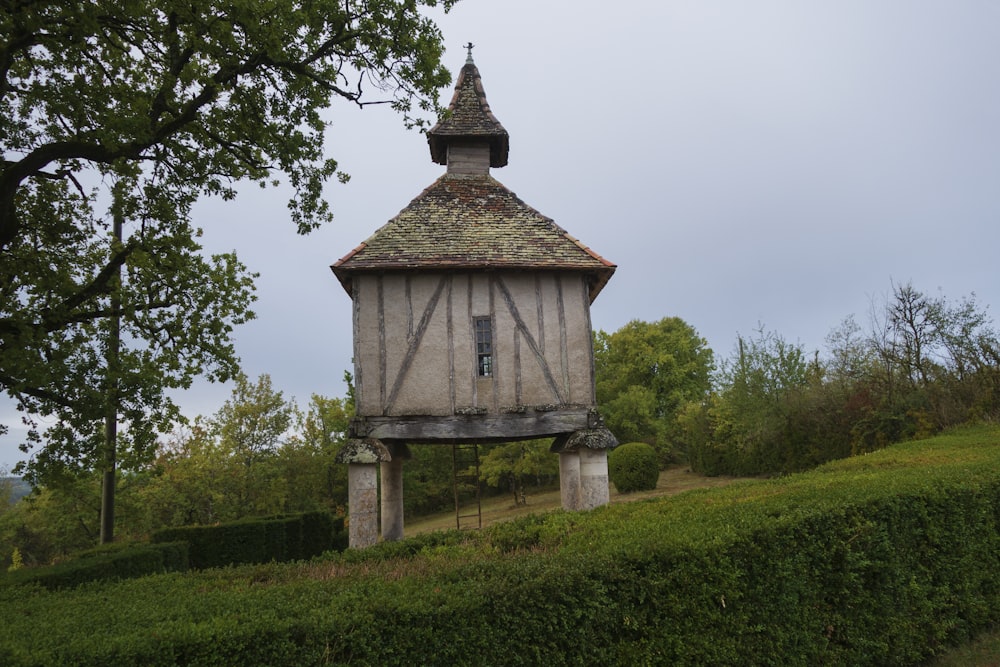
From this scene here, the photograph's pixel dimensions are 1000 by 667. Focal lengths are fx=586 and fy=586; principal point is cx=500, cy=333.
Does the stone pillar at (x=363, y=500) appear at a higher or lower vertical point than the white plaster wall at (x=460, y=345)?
lower

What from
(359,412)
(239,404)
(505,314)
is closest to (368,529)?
(359,412)

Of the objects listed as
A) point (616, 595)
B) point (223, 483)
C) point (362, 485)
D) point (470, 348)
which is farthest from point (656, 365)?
point (616, 595)

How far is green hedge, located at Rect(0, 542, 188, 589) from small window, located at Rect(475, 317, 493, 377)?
6.72m

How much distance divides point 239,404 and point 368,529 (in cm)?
1994

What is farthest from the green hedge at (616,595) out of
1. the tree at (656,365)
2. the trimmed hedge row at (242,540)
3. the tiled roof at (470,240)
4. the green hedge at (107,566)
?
the tree at (656,365)

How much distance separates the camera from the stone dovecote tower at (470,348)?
11812mm

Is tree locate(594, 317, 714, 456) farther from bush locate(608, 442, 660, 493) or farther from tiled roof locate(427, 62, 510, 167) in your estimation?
tiled roof locate(427, 62, 510, 167)

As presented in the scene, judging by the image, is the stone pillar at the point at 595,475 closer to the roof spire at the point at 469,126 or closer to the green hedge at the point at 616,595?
the green hedge at the point at 616,595

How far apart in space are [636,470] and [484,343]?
53.1 ft

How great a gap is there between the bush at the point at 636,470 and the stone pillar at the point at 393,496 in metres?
14.6

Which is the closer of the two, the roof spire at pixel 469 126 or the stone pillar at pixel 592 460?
the stone pillar at pixel 592 460

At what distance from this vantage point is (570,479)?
42.3 feet

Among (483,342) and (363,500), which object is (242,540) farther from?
(483,342)

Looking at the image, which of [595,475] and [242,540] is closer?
[595,475]
